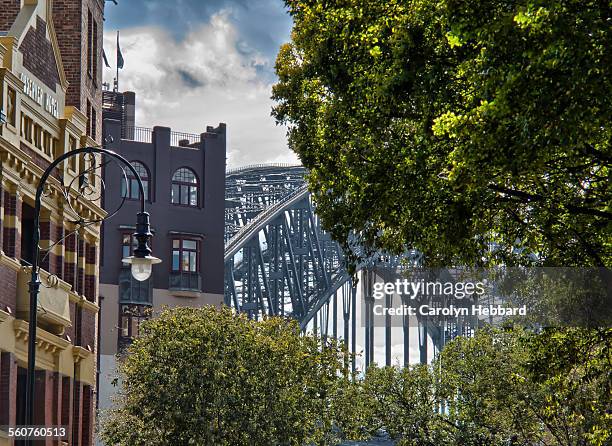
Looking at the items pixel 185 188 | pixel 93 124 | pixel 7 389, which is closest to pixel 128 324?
pixel 185 188

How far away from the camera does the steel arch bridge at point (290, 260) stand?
13088cm

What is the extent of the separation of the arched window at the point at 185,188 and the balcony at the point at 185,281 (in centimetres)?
553

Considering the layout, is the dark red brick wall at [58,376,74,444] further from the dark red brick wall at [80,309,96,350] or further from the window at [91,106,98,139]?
the window at [91,106,98,139]

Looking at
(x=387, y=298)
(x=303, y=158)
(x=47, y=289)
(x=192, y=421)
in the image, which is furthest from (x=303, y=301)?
(x=303, y=158)

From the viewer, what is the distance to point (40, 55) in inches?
1756

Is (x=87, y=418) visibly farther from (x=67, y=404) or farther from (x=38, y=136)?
(x=38, y=136)

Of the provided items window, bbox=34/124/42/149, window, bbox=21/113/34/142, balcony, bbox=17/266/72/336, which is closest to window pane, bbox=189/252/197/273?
balcony, bbox=17/266/72/336

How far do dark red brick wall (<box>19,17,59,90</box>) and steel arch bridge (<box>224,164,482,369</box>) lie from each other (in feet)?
262

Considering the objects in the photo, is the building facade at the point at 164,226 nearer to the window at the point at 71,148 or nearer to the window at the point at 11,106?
the window at the point at 71,148

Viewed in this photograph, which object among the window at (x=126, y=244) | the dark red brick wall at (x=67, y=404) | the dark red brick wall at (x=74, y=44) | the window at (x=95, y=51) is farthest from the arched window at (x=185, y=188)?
the dark red brick wall at (x=67, y=404)

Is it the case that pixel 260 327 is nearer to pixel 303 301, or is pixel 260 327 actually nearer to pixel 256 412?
pixel 256 412

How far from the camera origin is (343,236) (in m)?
27.5

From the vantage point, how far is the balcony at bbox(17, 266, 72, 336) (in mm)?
40625

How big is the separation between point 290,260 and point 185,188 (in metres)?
34.3
